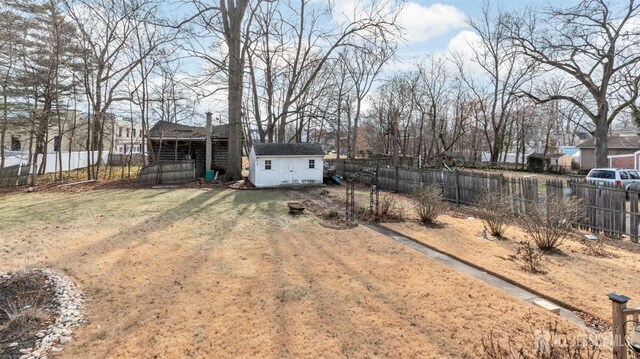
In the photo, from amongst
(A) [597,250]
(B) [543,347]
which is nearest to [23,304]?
(B) [543,347]

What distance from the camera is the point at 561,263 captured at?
21.8 ft

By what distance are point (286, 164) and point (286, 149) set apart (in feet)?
3.19

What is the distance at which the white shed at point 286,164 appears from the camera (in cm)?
2011

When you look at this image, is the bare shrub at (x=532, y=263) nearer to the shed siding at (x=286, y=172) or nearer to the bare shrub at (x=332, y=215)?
the bare shrub at (x=332, y=215)

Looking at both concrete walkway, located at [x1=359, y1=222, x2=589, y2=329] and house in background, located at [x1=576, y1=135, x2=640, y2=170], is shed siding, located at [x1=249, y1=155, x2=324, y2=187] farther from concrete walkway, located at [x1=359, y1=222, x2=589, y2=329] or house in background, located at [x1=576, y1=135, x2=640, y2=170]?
house in background, located at [x1=576, y1=135, x2=640, y2=170]

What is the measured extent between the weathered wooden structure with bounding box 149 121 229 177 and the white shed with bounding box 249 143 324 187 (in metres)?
5.90

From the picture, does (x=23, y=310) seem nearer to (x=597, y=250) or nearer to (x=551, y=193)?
(x=597, y=250)

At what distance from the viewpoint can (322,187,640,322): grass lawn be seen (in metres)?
5.08

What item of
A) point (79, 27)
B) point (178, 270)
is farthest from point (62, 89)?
point (178, 270)

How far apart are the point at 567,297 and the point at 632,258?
372 cm

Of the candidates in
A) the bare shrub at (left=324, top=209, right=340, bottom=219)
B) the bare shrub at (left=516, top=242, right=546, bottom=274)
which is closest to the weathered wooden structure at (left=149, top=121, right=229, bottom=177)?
the bare shrub at (left=324, top=209, right=340, bottom=219)

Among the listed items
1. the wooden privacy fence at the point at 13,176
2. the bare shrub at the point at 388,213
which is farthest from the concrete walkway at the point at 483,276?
the wooden privacy fence at the point at 13,176

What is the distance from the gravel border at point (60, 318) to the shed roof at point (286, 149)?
47.7 feet

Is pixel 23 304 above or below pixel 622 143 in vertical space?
below
